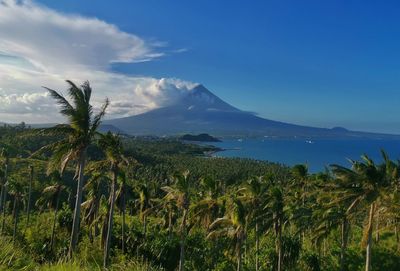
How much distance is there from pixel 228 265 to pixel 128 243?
12.3 metres

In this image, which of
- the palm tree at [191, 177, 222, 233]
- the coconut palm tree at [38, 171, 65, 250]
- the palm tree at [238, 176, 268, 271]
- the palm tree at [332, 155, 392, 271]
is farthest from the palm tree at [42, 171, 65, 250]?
the palm tree at [332, 155, 392, 271]

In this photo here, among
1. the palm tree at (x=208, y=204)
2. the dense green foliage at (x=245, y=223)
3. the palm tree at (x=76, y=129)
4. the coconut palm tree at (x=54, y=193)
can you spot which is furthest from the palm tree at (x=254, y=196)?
the coconut palm tree at (x=54, y=193)

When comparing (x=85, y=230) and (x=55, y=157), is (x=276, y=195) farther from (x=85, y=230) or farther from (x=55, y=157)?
(x=85, y=230)

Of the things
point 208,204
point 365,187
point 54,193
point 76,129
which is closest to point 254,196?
point 208,204

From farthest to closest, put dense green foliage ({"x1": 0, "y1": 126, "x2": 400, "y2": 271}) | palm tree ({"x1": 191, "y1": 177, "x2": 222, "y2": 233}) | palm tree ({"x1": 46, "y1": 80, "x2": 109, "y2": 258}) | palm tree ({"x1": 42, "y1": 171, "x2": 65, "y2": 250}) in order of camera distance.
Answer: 1. palm tree ({"x1": 42, "y1": 171, "x2": 65, "y2": 250})
2. palm tree ({"x1": 191, "y1": 177, "x2": 222, "y2": 233})
3. dense green foliage ({"x1": 0, "y1": 126, "x2": 400, "y2": 271})
4. palm tree ({"x1": 46, "y1": 80, "x2": 109, "y2": 258})

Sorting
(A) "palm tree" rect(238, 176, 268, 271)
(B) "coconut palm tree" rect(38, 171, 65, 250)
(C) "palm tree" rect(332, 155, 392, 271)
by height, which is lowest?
(B) "coconut palm tree" rect(38, 171, 65, 250)

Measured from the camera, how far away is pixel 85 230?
50.6m

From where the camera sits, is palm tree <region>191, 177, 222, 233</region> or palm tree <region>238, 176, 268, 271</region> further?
palm tree <region>191, 177, 222, 233</region>

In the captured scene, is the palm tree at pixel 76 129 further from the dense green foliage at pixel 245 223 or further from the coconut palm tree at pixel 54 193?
the coconut palm tree at pixel 54 193

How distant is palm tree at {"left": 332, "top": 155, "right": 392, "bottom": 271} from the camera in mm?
23641

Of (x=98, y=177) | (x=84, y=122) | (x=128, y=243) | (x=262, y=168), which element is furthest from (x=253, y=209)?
(x=262, y=168)

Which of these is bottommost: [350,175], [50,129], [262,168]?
[262,168]

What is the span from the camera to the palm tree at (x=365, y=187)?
77.6ft

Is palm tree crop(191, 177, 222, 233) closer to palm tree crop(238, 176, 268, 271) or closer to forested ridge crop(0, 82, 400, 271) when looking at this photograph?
forested ridge crop(0, 82, 400, 271)
